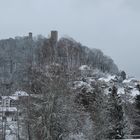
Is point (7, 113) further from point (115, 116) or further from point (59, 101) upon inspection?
point (59, 101)

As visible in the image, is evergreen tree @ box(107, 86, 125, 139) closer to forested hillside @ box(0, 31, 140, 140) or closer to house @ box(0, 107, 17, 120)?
forested hillside @ box(0, 31, 140, 140)

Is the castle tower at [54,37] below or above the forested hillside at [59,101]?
above

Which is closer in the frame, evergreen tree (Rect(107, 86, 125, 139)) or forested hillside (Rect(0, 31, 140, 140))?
forested hillside (Rect(0, 31, 140, 140))

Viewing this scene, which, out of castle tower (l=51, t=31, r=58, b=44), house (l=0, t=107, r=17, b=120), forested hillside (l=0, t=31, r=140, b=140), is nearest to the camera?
forested hillside (l=0, t=31, r=140, b=140)

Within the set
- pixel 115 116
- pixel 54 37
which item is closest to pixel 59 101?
pixel 54 37

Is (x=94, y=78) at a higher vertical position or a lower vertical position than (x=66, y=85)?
higher

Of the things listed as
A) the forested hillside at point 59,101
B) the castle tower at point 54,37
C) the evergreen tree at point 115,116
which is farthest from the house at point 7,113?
the evergreen tree at point 115,116

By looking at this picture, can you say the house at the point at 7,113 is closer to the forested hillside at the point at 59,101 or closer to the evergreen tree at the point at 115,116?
the forested hillside at the point at 59,101

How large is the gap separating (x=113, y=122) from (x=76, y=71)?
8757 millimetres

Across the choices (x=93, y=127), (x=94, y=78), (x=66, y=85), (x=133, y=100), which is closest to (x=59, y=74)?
(x=66, y=85)

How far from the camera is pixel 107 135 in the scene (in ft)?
96.5

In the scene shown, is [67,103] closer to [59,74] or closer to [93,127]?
[59,74]

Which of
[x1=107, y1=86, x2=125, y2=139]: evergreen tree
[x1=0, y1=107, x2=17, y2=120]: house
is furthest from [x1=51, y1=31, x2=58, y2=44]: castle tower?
[x1=107, y1=86, x2=125, y2=139]: evergreen tree

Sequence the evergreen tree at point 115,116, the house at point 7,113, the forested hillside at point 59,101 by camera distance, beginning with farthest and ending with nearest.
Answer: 1. the house at point 7,113
2. the evergreen tree at point 115,116
3. the forested hillside at point 59,101
